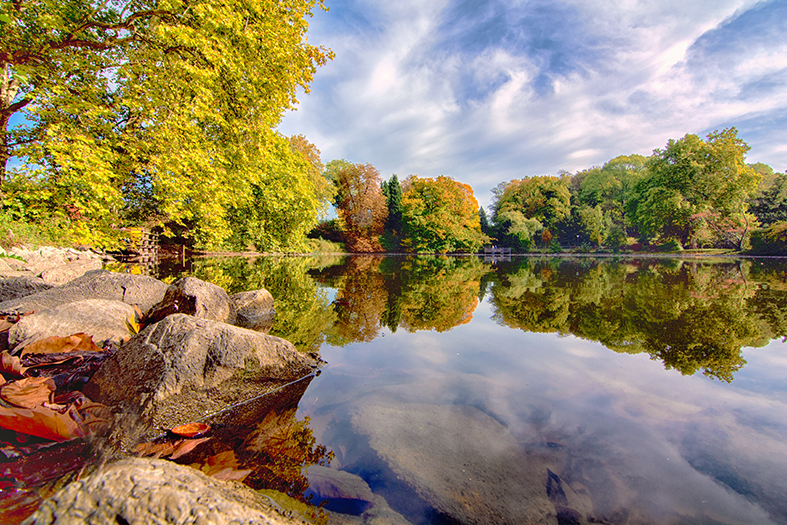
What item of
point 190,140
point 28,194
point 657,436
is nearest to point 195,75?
point 190,140

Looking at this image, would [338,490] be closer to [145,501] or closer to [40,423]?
[145,501]

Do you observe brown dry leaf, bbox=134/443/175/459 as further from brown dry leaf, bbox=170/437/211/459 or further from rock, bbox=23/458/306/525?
rock, bbox=23/458/306/525

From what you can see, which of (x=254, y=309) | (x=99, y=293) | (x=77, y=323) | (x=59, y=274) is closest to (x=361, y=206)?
(x=59, y=274)

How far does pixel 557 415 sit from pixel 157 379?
3.27 m

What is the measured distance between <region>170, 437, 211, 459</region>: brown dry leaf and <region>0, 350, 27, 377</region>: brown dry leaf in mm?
1701

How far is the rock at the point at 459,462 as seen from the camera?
164 cm

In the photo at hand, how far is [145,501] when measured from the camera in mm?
1193

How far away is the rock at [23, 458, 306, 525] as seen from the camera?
112 cm

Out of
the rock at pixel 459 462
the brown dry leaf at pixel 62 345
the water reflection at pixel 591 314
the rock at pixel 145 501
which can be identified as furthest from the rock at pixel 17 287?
the rock at pixel 459 462

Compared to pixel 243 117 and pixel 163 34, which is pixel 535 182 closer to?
pixel 243 117

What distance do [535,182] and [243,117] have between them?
39723mm

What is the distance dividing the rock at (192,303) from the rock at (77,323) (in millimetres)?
565

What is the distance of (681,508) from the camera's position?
1.61 m

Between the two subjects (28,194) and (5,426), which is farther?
(28,194)
